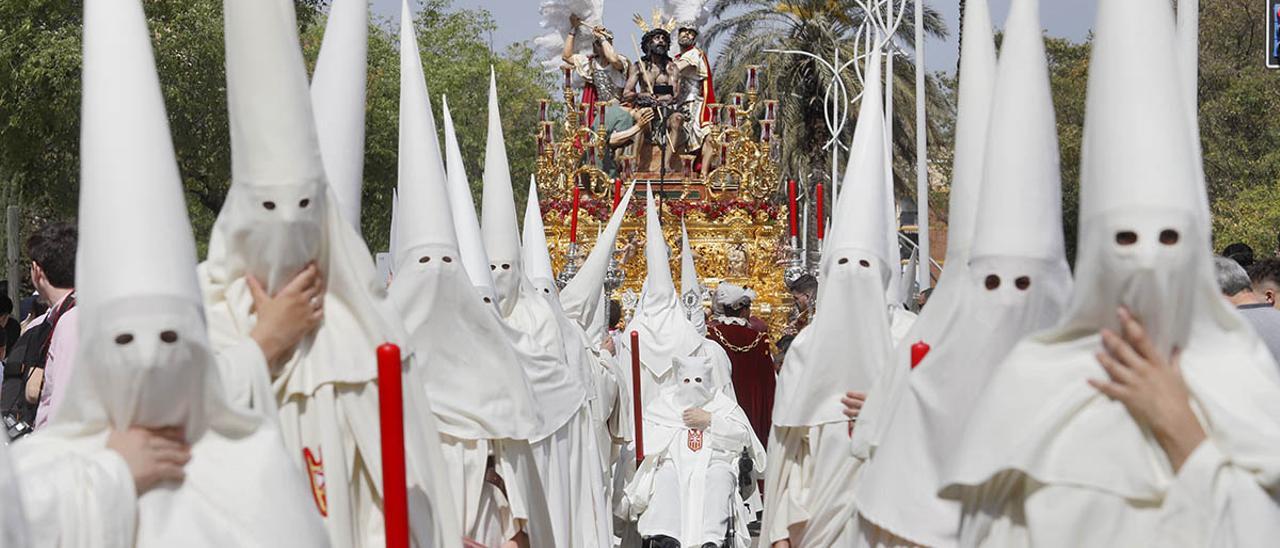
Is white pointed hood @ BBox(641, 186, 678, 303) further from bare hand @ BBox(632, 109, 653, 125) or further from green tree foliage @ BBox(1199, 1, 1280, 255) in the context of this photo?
green tree foliage @ BBox(1199, 1, 1280, 255)

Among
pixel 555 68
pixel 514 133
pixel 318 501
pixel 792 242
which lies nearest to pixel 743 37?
pixel 514 133

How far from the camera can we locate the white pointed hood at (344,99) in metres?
6.18

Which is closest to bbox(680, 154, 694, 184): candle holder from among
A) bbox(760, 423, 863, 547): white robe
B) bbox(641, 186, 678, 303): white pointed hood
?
bbox(641, 186, 678, 303): white pointed hood

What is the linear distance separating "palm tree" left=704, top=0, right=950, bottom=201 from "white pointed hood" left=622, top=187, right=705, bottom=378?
2534cm

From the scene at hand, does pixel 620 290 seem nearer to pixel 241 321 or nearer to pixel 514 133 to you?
pixel 514 133

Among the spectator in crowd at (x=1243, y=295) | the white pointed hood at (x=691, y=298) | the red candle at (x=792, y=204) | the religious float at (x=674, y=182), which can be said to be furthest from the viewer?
the religious float at (x=674, y=182)

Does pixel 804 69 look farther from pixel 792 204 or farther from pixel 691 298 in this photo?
pixel 691 298

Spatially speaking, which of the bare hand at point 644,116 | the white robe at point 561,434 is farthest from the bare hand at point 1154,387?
the bare hand at point 644,116

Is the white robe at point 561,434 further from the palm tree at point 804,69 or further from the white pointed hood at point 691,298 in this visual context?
the palm tree at point 804,69

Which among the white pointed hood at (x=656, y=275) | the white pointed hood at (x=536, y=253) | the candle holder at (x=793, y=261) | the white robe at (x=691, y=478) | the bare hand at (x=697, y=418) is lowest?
the white robe at (x=691, y=478)

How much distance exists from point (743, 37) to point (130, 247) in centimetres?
4227

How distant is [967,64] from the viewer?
655 cm

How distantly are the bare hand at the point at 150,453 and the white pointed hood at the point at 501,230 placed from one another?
18.7 feet

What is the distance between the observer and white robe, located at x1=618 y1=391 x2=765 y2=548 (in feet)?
40.3
